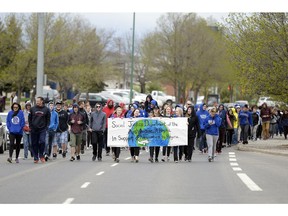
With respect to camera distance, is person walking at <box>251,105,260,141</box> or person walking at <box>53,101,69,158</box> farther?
person walking at <box>251,105,260,141</box>

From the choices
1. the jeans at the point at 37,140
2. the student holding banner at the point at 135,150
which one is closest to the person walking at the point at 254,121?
the student holding banner at the point at 135,150

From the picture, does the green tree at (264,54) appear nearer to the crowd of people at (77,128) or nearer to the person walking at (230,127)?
the person walking at (230,127)

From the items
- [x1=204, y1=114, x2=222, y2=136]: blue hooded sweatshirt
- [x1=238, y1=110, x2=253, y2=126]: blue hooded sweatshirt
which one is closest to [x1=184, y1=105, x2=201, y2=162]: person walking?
[x1=204, y1=114, x2=222, y2=136]: blue hooded sweatshirt

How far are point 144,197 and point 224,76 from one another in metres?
65.8

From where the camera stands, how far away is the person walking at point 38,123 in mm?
25812

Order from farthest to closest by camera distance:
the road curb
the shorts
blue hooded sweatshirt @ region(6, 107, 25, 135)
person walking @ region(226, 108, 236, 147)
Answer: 1. person walking @ region(226, 108, 236, 147)
2. the road curb
3. the shorts
4. blue hooded sweatshirt @ region(6, 107, 25, 135)

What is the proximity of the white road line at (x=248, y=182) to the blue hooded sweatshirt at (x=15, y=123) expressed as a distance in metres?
7.49

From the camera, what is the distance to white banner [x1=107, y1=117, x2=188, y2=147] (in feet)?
89.8

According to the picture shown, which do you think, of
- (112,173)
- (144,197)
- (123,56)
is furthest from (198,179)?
(123,56)

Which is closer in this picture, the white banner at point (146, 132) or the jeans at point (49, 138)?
the white banner at point (146, 132)

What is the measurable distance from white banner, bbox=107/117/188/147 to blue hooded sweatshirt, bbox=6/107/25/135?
3277mm

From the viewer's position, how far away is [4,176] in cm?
2047

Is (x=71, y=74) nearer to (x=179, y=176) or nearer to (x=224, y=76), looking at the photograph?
(x=224, y=76)

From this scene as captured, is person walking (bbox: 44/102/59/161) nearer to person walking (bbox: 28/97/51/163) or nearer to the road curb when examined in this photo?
person walking (bbox: 28/97/51/163)
